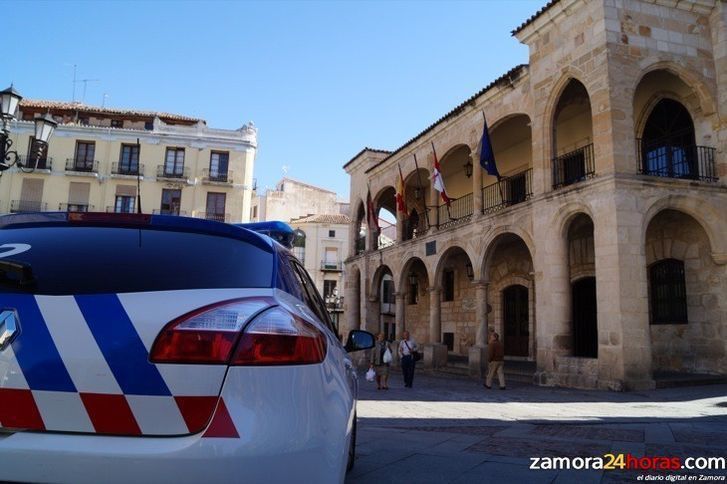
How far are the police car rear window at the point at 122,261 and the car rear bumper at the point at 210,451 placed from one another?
422 mm

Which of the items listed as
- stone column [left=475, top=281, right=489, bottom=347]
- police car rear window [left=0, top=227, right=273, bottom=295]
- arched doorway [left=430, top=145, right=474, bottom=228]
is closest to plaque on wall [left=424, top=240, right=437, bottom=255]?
arched doorway [left=430, top=145, right=474, bottom=228]

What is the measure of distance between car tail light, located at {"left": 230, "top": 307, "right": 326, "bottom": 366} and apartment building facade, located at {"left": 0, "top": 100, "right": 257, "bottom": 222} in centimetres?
3600

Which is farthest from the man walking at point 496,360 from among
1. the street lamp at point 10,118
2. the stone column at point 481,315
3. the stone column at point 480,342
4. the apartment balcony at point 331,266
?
the apartment balcony at point 331,266

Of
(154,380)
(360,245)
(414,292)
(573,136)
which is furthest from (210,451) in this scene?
(360,245)

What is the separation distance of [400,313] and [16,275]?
67.9 feet

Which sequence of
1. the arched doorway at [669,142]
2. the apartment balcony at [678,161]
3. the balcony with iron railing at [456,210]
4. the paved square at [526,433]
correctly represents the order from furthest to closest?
the balcony with iron railing at [456,210] < the arched doorway at [669,142] < the apartment balcony at [678,161] < the paved square at [526,433]

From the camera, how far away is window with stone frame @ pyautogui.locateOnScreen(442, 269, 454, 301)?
22969 mm

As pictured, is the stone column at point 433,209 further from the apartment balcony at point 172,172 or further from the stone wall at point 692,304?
the apartment balcony at point 172,172

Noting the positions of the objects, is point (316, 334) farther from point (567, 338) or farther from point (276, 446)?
point (567, 338)

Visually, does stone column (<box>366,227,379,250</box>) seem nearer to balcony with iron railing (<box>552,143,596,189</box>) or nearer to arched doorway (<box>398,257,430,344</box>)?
arched doorway (<box>398,257,430,344</box>)

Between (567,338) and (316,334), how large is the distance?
498 inches

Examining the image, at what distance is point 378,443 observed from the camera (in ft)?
16.8

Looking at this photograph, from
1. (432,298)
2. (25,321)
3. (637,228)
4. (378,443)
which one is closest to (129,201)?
(432,298)

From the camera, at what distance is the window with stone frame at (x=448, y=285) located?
23.0 m
